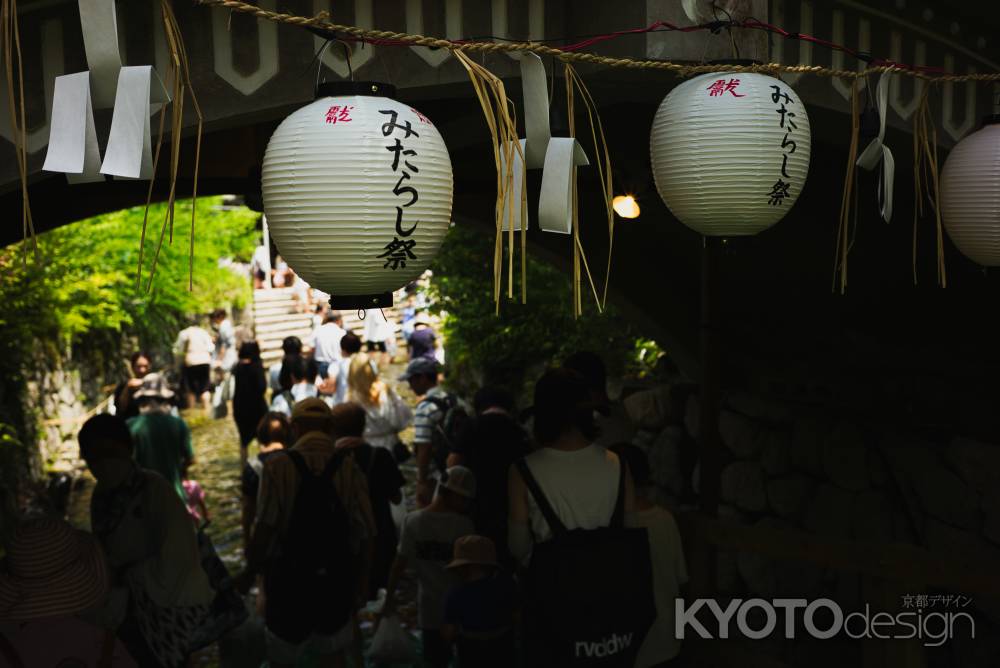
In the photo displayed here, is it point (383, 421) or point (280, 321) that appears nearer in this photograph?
point (383, 421)

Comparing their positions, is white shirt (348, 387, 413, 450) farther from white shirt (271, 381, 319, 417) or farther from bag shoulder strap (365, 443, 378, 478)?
bag shoulder strap (365, 443, 378, 478)

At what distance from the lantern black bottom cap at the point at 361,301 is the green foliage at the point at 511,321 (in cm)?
720

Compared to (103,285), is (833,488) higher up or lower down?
lower down

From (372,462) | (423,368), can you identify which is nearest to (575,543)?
(372,462)

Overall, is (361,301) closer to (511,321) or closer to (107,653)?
(107,653)

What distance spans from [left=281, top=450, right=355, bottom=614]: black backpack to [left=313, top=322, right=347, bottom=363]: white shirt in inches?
241

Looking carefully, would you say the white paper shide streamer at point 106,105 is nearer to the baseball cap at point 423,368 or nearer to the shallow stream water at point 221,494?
the shallow stream water at point 221,494

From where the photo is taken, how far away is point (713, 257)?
251 inches

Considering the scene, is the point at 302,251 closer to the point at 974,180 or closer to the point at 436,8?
the point at 436,8

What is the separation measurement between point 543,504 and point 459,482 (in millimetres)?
1675

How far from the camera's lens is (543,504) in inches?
126

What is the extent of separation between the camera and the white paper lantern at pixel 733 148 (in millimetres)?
2990

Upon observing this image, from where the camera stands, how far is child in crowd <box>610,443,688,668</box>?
364 centimetres

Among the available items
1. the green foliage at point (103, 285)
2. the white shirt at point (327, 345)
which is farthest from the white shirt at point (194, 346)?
the white shirt at point (327, 345)
